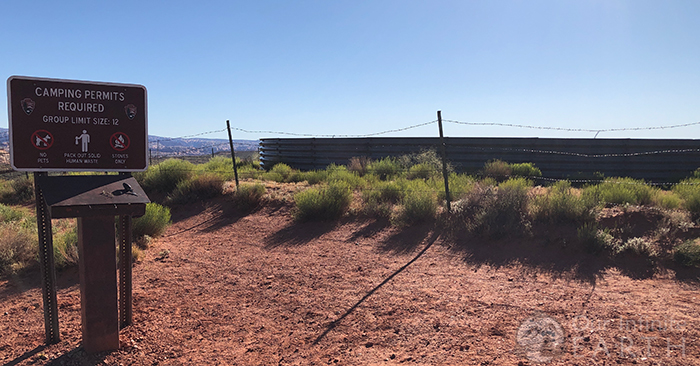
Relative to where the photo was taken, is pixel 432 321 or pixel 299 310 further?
pixel 299 310

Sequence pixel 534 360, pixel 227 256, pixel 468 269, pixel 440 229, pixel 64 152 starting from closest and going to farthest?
1. pixel 534 360
2. pixel 64 152
3. pixel 468 269
4. pixel 227 256
5. pixel 440 229

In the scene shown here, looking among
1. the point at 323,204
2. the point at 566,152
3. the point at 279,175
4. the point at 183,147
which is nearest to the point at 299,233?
the point at 323,204

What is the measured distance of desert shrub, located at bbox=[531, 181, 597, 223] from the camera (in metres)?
7.54

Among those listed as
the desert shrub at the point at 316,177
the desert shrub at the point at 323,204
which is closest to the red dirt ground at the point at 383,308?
the desert shrub at the point at 323,204

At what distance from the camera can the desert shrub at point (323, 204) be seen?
9672 mm

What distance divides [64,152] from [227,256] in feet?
13.2

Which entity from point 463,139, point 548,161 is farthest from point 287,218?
point 548,161

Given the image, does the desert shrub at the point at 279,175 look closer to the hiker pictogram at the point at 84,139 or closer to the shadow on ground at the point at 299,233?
the shadow on ground at the point at 299,233

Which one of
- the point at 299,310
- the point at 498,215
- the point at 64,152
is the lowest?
the point at 299,310

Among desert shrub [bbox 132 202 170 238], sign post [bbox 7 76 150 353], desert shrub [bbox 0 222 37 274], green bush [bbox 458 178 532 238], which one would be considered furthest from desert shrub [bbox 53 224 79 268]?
green bush [bbox 458 178 532 238]

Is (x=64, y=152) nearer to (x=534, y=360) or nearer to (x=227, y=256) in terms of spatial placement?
(x=227, y=256)

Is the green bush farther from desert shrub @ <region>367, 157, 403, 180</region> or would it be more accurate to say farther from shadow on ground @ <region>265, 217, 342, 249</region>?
desert shrub @ <region>367, 157, 403, 180</region>

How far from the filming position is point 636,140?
15305 millimetres

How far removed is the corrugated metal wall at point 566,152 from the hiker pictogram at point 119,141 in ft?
36.4
